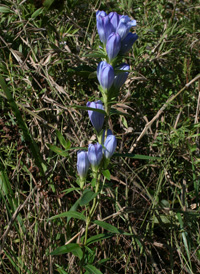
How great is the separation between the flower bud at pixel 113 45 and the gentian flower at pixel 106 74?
1.8 inches

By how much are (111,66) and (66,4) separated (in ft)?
4.51

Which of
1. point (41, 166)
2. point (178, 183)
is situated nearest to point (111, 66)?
point (41, 166)

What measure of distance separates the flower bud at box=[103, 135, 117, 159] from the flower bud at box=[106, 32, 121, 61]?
331mm

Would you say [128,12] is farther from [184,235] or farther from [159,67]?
[184,235]

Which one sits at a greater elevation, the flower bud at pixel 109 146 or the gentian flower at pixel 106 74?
the gentian flower at pixel 106 74

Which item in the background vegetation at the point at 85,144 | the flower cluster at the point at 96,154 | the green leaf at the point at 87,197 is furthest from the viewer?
the background vegetation at the point at 85,144

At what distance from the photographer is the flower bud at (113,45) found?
3.98 ft

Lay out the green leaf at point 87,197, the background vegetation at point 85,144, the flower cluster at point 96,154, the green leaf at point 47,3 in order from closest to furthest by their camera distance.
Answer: the green leaf at point 87,197 → the flower cluster at point 96,154 → the background vegetation at point 85,144 → the green leaf at point 47,3

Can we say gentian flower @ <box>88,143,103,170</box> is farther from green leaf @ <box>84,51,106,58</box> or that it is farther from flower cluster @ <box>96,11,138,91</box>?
green leaf @ <box>84,51,106,58</box>

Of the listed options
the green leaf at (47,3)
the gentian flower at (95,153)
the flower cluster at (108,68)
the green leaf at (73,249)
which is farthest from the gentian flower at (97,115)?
the green leaf at (47,3)

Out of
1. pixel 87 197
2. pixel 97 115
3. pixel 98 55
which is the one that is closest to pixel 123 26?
pixel 98 55

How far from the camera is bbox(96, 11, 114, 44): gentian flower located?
1250mm

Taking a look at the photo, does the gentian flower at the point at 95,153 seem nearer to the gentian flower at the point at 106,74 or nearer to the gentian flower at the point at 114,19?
the gentian flower at the point at 106,74

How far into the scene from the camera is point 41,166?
70.9 inches
